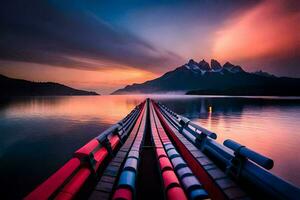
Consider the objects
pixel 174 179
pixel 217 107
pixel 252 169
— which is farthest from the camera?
pixel 217 107

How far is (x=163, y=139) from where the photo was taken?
11.0m

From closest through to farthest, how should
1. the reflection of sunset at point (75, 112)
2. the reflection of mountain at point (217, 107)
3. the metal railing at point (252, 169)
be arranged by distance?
the metal railing at point (252, 169) → the reflection of sunset at point (75, 112) → the reflection of mountain at point (217, 107)

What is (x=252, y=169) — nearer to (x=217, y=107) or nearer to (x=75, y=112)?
(x=75, y=112)

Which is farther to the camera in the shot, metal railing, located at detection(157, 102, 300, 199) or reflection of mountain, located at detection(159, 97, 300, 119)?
reflection of mountain, located at detection(159, 97, 300, 119)

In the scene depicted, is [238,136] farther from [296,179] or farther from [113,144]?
[113,144]

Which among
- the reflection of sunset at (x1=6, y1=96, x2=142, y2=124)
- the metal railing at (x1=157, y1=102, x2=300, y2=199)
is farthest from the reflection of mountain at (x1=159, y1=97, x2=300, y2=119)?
the metal railing at (x1=157, y1=102, x2=300, y2=199)

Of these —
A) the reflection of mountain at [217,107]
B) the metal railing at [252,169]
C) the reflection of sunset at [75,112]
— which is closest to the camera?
the metal railing at [252,169]

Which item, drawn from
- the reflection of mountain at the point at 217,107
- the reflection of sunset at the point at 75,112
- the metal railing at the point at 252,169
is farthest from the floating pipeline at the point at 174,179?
the reflection of mountain at the point at 217,107

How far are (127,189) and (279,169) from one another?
36.5 ft

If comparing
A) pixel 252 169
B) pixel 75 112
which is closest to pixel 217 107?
pixel 75 112

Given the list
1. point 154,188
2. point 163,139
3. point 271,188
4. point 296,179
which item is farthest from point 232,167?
point 296,179

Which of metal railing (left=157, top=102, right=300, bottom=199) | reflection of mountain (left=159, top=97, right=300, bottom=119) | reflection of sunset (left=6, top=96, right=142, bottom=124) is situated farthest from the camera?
reflection of mountain (left=159, top=97, right=300, bottom=119)

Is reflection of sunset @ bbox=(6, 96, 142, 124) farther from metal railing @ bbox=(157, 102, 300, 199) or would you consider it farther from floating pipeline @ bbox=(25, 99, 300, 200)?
metal railing @ bbox=(157, 102, 300, 199)

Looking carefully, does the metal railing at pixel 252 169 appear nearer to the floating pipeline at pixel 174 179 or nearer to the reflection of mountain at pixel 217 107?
the floating pipeline at pixel 174 179
